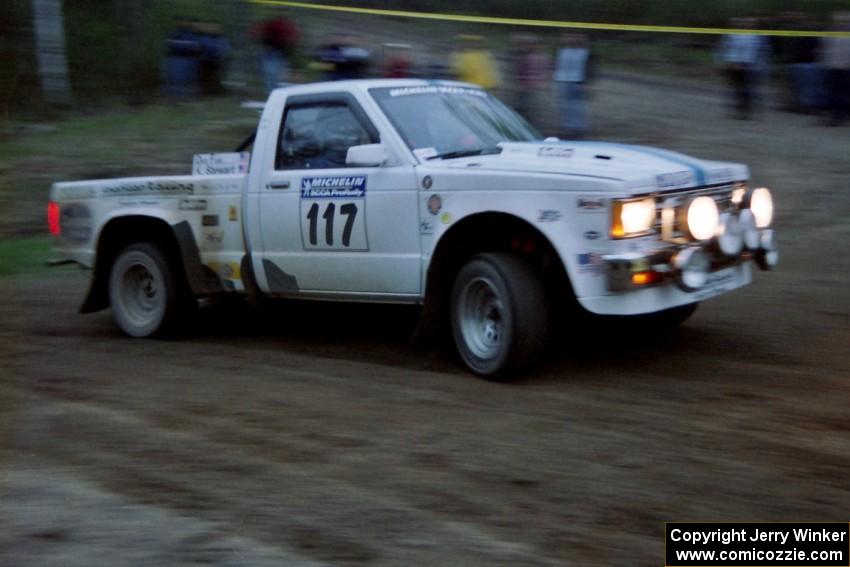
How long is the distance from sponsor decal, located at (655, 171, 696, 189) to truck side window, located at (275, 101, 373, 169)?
2.06m

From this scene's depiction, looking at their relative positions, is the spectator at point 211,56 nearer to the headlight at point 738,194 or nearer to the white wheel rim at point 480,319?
the white wheel rim at point 480,319

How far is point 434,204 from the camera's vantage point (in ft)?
22.0

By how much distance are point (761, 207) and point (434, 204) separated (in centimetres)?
204

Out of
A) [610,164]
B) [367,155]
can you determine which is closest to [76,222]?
[367,155]

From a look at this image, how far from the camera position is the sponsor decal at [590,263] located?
19.7 ft

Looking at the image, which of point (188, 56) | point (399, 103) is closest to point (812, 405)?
point (399, 103)

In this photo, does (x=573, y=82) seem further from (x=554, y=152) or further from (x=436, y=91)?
(x=554, y=152)

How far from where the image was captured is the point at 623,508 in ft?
14.9

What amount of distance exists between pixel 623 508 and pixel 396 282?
283cm

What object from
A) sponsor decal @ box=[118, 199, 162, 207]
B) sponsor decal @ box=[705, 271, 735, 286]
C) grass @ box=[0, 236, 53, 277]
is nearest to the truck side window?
sponsor decal @ box=[118, 199, 162, 207]

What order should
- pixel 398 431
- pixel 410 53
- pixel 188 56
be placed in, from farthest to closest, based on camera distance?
1. pixel 410 53
2. pixel 188 56
3. pixel 398 431

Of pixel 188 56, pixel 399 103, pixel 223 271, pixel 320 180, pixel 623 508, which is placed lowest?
pixel 623 508

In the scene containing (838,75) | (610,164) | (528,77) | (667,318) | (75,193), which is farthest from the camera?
(838,75)

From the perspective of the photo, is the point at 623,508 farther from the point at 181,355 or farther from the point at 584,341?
the point at 181,355
